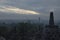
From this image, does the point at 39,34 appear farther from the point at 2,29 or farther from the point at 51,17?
the point at 2,29

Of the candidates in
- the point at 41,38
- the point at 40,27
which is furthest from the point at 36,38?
the point at 40,27

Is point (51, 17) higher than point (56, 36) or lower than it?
higher

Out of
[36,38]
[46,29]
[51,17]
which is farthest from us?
[46,29]

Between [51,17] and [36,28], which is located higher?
[51,17]

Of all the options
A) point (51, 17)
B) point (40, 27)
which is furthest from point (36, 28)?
point (51, 17)

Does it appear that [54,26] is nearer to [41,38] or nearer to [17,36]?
[41,38]

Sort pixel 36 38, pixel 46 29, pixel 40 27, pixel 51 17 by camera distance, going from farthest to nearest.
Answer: pixel 40 27, pixel 46 29, pixel 51 17, pixel 36 38

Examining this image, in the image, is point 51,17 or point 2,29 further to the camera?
point 2,29

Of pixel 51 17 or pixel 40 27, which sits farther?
pixel 40 27

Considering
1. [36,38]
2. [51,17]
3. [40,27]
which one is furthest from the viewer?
→ [40,27]
